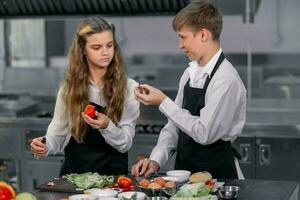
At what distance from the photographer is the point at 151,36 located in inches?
393

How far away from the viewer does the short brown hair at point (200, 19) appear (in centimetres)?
318

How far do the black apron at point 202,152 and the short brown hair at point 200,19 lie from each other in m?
0.16

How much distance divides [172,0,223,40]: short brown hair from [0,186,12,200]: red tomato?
3.55ft

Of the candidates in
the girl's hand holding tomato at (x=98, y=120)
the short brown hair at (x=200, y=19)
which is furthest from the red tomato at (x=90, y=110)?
the short brown hair at (x=200, y=19)

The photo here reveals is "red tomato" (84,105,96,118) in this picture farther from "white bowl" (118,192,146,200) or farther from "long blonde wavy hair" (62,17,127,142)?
"white bowl" (118,192,146,200)

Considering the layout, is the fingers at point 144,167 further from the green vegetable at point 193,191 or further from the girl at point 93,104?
the green vegetable at point 193,191

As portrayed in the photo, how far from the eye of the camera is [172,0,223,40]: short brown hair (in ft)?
10.4

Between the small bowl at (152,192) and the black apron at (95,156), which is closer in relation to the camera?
the small bowl at (152,192)

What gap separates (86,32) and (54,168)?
202cm

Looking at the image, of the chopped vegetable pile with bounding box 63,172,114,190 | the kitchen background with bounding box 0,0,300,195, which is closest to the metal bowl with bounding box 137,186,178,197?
the chopped vegetable pile with bounding box 63,172,114,190

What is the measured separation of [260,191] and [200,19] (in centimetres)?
84

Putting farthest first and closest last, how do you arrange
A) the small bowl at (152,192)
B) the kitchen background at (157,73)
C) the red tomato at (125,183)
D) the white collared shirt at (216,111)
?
1. the kitchen background at (157,73)
2. the white collared shirt at (216,111)
3. the red tomato at (125,183)
4. the small bowl at (152,192)

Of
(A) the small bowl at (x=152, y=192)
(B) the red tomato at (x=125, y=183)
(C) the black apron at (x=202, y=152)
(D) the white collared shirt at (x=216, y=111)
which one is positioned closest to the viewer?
(A) the small bowl at (x=152, y=192)

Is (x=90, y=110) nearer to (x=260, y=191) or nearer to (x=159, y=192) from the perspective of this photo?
(x=159, y=192)
